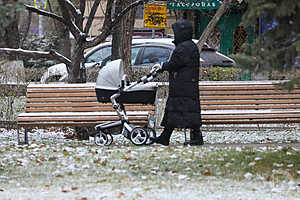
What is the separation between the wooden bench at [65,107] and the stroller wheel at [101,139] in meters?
0.33

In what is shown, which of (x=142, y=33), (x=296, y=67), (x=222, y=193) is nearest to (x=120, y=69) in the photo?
(x=296, y=67)

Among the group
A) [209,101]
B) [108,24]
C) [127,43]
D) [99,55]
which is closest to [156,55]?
[99,55]

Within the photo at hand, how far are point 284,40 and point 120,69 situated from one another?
10.5 ft

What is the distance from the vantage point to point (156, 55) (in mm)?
16891

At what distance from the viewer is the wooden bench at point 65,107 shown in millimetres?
10195

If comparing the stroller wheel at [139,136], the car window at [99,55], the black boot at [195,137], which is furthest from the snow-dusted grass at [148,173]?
the car window at [99,55]

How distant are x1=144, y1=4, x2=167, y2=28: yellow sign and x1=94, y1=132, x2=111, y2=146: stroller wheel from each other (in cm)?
688

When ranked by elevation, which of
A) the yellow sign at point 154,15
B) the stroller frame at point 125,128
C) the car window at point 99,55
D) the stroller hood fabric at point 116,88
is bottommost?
the stroller frame at point 125,128

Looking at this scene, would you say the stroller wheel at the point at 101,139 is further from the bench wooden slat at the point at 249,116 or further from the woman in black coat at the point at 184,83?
the bench wooden slat at the point at 249,116

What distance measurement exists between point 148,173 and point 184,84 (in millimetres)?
2377

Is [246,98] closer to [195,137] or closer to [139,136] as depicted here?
[195,137]

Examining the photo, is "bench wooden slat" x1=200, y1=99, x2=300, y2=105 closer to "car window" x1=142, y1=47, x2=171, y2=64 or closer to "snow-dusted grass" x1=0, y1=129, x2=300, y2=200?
"snow-dusted grass" x1=0, y1=129, x2=300, y2=200

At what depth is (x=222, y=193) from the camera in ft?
19.7

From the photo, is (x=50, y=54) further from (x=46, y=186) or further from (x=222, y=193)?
(x=222, y=193)
